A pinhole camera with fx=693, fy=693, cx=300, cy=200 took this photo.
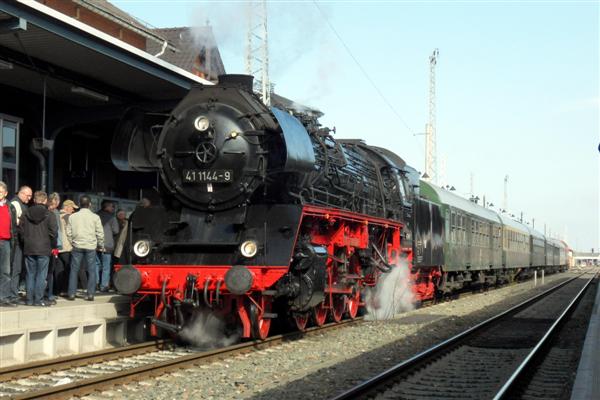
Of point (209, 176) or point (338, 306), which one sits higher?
point (209, 176)

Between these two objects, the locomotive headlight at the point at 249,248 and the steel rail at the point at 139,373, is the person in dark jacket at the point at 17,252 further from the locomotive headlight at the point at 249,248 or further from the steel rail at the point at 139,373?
the locomotive headlight at the point at 249,248

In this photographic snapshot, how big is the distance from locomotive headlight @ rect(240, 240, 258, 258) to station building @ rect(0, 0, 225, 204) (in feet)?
7.07

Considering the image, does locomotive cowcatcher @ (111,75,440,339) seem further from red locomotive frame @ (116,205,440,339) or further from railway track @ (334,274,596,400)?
railway track @ (334,274,596,400)

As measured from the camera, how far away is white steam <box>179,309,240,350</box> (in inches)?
372

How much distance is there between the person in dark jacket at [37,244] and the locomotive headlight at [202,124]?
Result: 2.28m

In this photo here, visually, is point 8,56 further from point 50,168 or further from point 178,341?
point 178,341

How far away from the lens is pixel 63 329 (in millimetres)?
8828

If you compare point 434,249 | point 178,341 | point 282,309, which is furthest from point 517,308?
point 178,341

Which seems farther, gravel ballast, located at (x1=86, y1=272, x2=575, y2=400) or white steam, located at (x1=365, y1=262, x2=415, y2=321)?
white steam, located at (x1=365, y1=262, x2=415, y2=321)

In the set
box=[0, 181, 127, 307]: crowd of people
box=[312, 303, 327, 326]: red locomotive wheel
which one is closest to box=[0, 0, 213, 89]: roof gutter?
box=[0, 181, 127, 307]: crowd of people

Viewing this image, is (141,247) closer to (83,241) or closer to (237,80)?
(83,241)

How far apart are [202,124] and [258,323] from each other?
9.18 ft

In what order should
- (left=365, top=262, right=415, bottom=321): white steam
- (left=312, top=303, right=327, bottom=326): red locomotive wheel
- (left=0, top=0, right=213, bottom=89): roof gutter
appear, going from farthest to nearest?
(left=365, top=262, right=415, bottom=321): white steam < (left=312, top=303, right=327, bottom=326): red locomotive wheel < (left=0, top=0, right=213, bottom=89): roof gutter

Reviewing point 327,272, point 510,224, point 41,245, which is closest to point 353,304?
point 327,272
